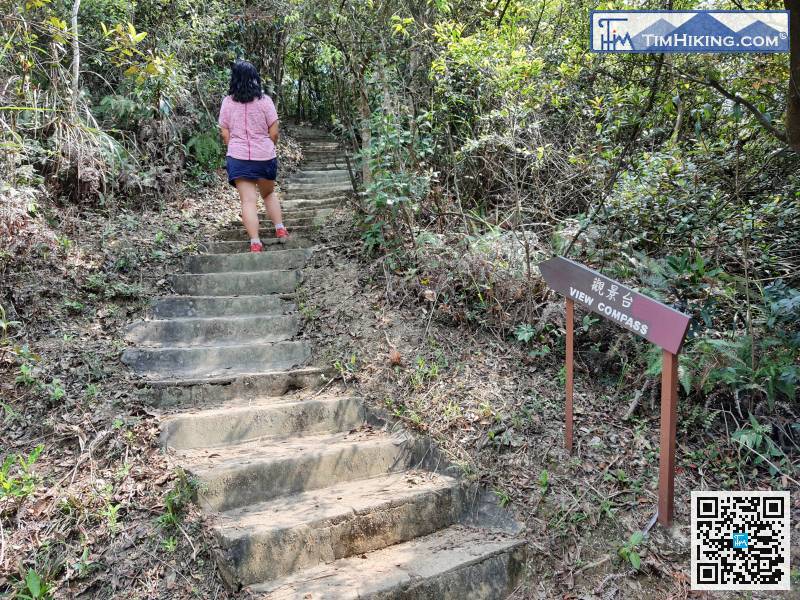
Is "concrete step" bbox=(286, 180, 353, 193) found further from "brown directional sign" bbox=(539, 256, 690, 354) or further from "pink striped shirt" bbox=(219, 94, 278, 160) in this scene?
"brown directional sign" bbox=(539, 256, 690, 354)

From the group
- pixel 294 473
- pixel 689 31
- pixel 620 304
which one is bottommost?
pixel 294 473

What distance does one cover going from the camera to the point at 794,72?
9.43 feet

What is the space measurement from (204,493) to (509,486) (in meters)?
1.72

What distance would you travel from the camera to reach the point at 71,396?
3549mm

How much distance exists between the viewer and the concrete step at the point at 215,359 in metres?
4.11

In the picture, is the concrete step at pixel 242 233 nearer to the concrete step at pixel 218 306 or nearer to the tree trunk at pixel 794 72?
the concrete step at pixel 218 306

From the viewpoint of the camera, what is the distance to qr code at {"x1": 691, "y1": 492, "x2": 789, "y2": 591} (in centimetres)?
276

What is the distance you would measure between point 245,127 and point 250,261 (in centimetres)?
131

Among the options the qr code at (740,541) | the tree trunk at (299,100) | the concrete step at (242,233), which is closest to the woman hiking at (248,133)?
the concrete step at (242,233)

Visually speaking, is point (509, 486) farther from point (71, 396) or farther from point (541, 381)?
point (71, 396)

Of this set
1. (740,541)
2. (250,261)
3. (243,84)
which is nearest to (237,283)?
(250,261)

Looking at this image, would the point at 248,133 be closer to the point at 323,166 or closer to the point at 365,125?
the point at 365,125

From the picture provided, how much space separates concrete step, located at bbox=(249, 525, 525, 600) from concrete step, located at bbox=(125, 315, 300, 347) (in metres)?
2.24

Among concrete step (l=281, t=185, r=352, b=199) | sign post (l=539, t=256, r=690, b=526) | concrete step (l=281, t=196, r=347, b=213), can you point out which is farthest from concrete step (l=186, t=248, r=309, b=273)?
sign post (l=539, t=256, r=690, b=526)
